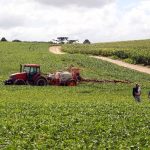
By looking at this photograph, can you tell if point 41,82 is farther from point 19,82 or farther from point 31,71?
point 19,82

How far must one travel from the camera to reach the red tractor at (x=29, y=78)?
4631 cm

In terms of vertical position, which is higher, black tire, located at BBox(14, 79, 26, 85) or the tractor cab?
the tractor cab

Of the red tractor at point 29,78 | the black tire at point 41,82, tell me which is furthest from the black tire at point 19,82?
the black tire at point 41,82

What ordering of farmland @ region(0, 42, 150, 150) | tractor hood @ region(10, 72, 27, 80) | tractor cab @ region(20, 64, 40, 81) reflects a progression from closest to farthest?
farmland @ region(0, 42, 150, 150) < tractor hood @ region(10, 72, 27, 80) < tractor cab @ region(20, 64, 40, 81)

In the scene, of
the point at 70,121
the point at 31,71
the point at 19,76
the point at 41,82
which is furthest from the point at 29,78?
the point at 70,121

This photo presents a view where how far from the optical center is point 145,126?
23266 millimetres

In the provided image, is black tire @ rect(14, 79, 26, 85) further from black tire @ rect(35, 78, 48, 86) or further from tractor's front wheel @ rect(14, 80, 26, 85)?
black tire @ rect(35, 78, 48, 86)

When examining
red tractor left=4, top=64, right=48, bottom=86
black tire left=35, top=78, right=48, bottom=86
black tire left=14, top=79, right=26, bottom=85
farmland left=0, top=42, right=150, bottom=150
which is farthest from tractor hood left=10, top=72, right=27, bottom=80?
farmland left=0, top=42, right=150, bottom=150

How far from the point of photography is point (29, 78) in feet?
154

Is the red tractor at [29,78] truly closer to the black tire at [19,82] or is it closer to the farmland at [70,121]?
the black tire at [19,82]

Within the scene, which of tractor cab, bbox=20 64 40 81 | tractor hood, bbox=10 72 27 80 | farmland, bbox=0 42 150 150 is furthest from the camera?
tractor cab, bbox=20 64 40 81

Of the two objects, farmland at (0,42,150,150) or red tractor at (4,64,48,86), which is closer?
farmland at (0,42,150,150)

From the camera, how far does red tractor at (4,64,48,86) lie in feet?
152

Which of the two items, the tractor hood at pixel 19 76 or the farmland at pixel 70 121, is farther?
the tractor hood at pixel 19 76
